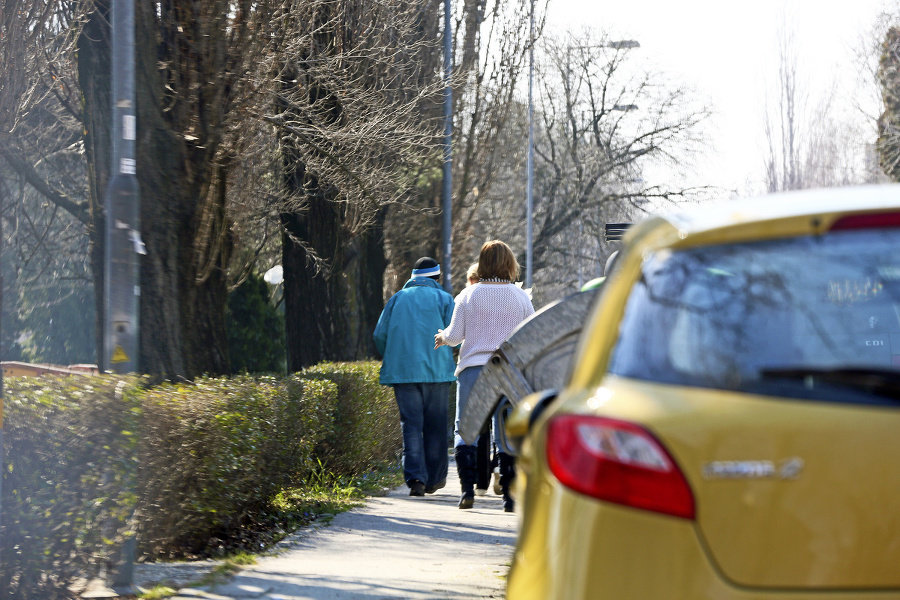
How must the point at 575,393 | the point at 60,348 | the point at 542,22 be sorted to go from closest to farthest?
the point at 575,393 → the point at 542,22 → the point at 60,348

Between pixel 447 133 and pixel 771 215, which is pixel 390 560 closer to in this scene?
pixel 771 215

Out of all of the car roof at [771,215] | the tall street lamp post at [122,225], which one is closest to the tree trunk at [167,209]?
the tall street lamp post at [122,225]

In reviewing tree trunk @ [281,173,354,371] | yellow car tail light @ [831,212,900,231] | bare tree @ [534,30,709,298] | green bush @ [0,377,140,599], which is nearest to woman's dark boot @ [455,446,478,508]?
green bush @ [0,377,140,599]

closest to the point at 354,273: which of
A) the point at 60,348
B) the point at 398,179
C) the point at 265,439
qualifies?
the point at 398,179

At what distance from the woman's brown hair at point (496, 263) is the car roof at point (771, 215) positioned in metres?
5.63

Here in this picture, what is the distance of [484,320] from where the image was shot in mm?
8320

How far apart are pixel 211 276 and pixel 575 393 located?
6.90 metres

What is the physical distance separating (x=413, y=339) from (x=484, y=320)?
4.66 ft

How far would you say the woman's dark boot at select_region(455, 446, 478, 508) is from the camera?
8422 mm

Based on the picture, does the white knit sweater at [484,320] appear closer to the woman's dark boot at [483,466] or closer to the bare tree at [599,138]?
the woman's dark boot at [483,466]

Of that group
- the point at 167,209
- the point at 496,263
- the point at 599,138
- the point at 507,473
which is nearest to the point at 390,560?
the point at 507,473

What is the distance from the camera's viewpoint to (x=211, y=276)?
9070mm

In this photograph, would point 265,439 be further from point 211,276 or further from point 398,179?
point 398,179

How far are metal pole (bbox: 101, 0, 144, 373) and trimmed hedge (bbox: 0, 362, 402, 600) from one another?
0.98 ft
